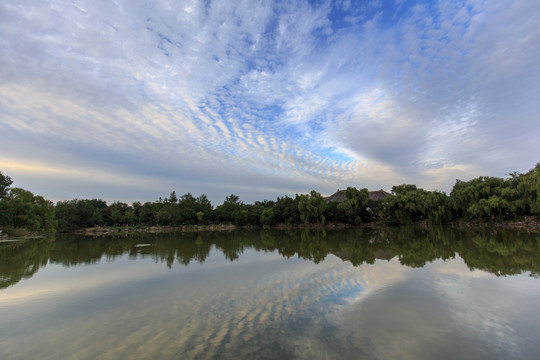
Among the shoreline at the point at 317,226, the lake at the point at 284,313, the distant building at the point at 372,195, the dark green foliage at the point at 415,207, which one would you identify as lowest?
the lake at the point at 284,313

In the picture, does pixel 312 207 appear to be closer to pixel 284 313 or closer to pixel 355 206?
pixel 355 206

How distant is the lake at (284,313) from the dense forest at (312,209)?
21864 millimetres

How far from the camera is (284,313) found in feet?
16.4

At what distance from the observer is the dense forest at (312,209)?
26516mm


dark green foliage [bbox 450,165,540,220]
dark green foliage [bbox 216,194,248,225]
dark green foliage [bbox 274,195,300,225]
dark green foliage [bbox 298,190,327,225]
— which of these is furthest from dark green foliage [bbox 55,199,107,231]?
dark green foliage [bbox 450,165,540,220]

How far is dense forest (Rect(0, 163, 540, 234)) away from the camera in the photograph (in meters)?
26.5

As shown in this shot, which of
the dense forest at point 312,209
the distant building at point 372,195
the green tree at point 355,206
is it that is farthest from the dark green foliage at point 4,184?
the distant building at point 372,195

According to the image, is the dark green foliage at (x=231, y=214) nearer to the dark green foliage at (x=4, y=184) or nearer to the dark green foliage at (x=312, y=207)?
the dark green foliage at (x=312, y=207)

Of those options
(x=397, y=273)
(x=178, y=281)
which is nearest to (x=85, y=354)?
(x=178, y=281)

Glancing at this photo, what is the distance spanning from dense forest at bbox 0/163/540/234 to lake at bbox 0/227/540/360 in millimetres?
21864

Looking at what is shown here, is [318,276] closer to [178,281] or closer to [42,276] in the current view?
[178,281]

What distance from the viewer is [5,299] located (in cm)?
668

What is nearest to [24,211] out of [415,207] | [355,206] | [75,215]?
[75,215]

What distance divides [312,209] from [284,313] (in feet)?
113
